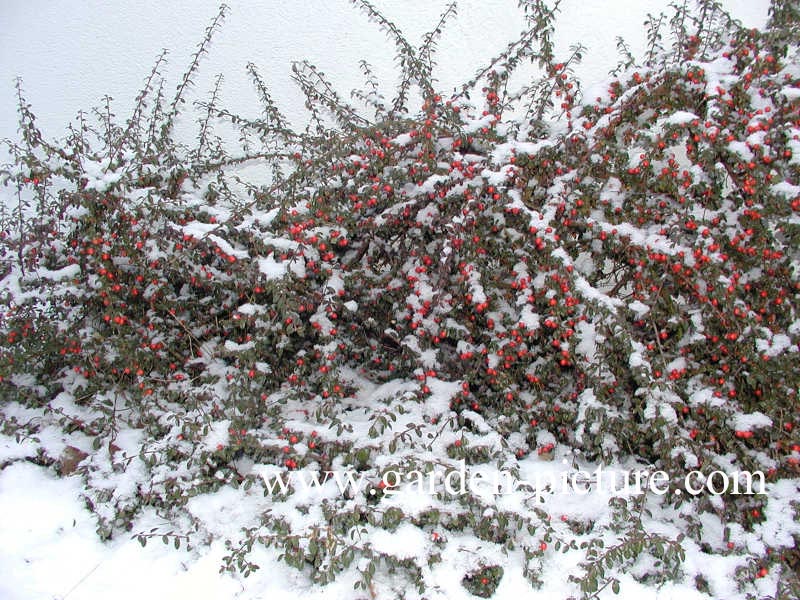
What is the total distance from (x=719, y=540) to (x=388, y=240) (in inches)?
79.5

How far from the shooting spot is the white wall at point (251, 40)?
3.98 m

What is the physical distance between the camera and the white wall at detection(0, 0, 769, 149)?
398 cm

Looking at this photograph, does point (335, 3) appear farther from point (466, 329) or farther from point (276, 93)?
point (466, 329)

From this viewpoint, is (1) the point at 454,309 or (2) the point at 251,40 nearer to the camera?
(1) the point at 454,309

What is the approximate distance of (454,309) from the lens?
2838 mm

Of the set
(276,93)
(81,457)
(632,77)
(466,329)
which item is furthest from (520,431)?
(276,93)

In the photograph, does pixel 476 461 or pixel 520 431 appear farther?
pixel 520 431

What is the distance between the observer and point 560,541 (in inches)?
90.7

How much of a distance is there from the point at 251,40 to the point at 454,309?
8.47 feet

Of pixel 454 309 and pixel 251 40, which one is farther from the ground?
pixel 251 40

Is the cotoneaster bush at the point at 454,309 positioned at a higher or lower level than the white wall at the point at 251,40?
lower

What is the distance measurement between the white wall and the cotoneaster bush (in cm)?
81

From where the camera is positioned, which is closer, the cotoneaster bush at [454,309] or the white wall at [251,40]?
the cotoneaster bush at [454,309]

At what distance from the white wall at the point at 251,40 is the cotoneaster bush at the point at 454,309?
810 mm
